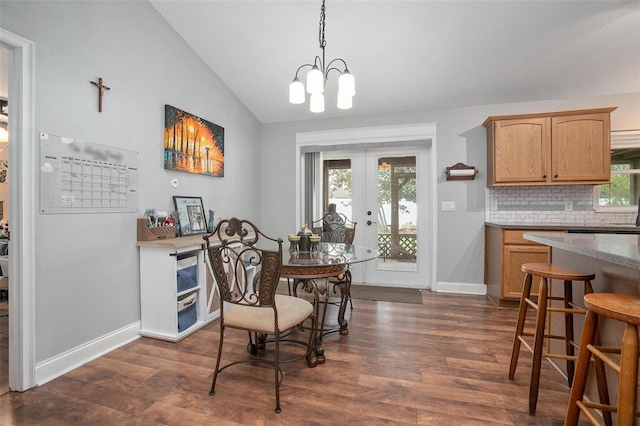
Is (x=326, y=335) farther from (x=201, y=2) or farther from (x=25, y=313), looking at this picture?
(x=201, y=2)

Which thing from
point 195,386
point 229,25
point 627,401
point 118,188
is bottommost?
point 195,386

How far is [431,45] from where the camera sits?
2.92 meters

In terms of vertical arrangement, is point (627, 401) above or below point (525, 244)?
below

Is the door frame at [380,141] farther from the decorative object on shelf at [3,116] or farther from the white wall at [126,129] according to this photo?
the decorative object on shelf at [3,116]

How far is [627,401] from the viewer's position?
3.13ft

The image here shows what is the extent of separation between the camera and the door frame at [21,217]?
1.76 meters

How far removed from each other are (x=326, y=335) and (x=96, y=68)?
2.82 metres

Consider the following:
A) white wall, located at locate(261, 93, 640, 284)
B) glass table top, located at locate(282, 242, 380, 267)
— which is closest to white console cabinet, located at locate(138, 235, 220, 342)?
glass table top, located at locate(282, 242, 380, 267)

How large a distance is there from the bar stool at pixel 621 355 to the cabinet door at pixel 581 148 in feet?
8.79

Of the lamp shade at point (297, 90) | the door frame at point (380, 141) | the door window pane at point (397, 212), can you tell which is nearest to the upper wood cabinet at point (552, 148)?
the door frame at point (380, 141)


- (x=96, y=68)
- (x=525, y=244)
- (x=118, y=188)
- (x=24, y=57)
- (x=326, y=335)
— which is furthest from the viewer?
(x=525, y=244)

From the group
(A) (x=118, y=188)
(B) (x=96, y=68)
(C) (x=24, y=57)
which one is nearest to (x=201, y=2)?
(B) (x=96, y=68)

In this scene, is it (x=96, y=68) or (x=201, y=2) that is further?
(x=201, y=2)

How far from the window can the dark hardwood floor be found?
2321 millimetres
